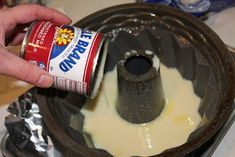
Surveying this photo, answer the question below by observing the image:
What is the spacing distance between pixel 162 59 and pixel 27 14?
12.7 inches

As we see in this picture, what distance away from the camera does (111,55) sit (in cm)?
96

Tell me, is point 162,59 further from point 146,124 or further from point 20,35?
point 20,35

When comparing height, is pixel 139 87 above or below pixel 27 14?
below

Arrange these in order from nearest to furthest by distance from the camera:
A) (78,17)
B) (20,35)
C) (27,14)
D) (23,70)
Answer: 1. (23,70)
2. (27,14)
3. (20,35)
4. (78,17)

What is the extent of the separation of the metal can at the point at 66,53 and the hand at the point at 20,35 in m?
0.02

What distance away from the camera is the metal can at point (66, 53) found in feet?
2.29

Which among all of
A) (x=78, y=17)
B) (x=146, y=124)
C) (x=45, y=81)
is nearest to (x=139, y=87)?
(x=146, y=124)

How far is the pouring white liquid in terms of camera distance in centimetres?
87

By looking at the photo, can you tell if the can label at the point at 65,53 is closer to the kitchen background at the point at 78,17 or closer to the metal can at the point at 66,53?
the metal can at the point at 66,53

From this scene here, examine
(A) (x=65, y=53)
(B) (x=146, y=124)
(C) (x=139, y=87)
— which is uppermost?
(A) (x=65, y=53)

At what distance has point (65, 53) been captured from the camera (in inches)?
27.5

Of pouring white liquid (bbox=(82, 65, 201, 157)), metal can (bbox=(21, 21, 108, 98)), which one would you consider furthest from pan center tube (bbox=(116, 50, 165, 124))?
metal can (bbox=(21, 21, 108, 98))

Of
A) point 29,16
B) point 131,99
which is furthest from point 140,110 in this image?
point 29,16

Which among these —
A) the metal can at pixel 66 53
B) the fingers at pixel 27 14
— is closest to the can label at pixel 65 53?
the metal can at pixel 66 53
